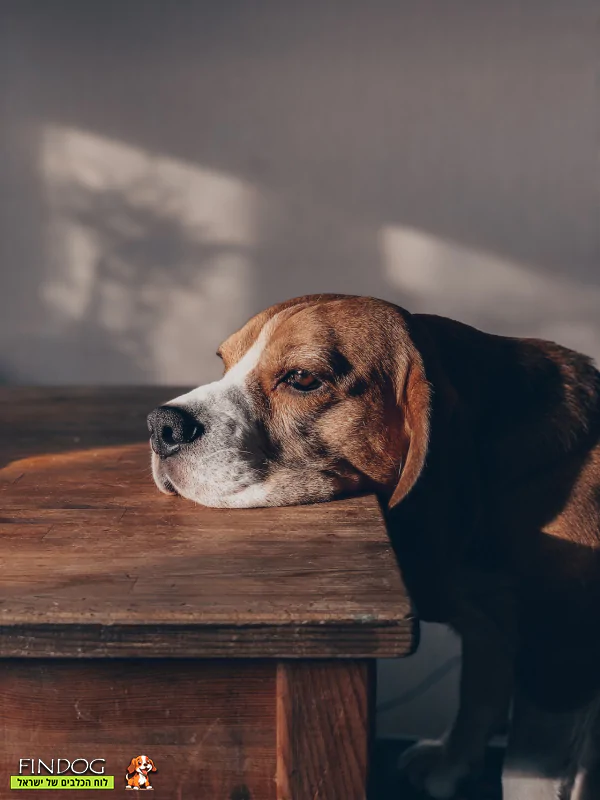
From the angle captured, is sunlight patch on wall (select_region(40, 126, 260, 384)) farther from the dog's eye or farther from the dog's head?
the dog's head

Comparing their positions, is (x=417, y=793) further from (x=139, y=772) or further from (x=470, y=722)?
(x=139, y=772)

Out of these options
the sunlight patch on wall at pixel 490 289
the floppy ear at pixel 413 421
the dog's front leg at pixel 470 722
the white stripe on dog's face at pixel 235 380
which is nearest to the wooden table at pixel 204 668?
the floppy ear at pixel 413 421

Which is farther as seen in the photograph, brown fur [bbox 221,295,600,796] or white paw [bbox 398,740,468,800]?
white paw [bbox 398,740,468,800]

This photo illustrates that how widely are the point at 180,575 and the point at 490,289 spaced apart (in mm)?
3423

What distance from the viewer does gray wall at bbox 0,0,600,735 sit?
4.09 meters

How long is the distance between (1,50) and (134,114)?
0.67 meters

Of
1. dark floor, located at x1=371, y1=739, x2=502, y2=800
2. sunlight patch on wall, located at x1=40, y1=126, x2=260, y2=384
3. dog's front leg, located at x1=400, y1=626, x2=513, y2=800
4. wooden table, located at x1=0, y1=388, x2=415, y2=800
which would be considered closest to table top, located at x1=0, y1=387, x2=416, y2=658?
wooden table, located at x1=0, y1=388, x2=415, y2=800

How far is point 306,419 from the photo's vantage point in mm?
1541

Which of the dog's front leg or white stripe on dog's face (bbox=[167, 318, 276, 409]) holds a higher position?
white stripe on dog's face (bbox=[167, 318, 276, 409])

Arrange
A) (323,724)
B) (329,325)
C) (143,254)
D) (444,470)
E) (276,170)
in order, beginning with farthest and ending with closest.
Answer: (143,254)
(276,170)
(329,325)
(444,470)
(323,724)

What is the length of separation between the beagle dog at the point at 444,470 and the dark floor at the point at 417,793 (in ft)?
1.26

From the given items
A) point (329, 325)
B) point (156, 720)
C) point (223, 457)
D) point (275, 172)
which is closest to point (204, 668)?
point (156, 720)

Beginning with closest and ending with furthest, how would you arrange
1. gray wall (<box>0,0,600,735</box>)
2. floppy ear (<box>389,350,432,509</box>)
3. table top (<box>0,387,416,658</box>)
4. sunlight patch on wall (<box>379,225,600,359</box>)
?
1. table top (<box>0,387,416,658</box>)
2. floppy ear (<box>389,350,432,509</box>)
3. gray wall (<box>0,0,600,735</box>)
4. sunlight patch on wall (<box>379,225,600,359</box>)

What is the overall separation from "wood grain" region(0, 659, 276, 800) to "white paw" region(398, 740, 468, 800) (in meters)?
1.06
